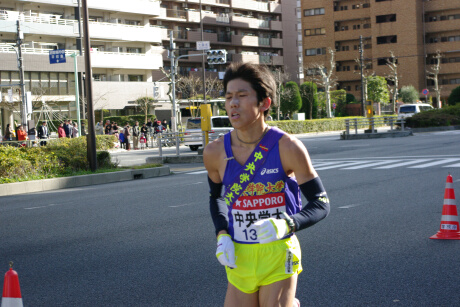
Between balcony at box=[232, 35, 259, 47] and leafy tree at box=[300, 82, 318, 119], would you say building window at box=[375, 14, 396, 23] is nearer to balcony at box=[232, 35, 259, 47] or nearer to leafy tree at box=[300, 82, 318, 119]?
balcony at box=[232, 35, 259, 47]

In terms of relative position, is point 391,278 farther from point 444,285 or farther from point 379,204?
point 379,204

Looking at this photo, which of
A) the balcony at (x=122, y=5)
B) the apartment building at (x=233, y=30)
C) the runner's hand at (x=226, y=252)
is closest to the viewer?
the runner's hand at (x=226, y=252)

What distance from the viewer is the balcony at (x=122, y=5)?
54.8 m

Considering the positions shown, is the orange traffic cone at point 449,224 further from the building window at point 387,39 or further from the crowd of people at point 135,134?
the building window at point 387,39

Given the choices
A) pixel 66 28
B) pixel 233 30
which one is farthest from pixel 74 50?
pixel 233 30

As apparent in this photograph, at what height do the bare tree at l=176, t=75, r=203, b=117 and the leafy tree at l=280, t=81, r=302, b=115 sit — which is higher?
the bare tree at l=176, t=75, r=203, b=117

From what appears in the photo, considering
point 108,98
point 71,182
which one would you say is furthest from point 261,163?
point 108,98

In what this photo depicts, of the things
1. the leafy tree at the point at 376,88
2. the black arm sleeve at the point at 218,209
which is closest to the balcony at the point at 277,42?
the leafy tree at the point at 376,88

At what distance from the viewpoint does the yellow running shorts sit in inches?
119

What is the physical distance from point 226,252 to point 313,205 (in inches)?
19.0

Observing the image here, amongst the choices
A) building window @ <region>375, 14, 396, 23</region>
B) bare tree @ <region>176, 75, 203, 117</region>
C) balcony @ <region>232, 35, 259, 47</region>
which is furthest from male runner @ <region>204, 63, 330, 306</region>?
building window @ <region>375, 14, 396, 23</region>

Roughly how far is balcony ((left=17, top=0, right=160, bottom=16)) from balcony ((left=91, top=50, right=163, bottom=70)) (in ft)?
13.3

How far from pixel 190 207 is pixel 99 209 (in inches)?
66.9

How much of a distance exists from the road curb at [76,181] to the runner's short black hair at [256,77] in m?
13.3
